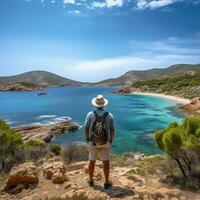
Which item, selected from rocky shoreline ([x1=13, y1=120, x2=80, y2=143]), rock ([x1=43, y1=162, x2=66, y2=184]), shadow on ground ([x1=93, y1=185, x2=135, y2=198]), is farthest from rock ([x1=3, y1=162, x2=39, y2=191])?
rocky shoreline ([x1=13, y1=120, x2=80, y2=143])

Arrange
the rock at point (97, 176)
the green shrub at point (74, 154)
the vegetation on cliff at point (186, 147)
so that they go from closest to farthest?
1. the rock at point (97, 176)
2. the vegetation on cliff at point (186, 147)
3. the green shrub at point (74, 154)

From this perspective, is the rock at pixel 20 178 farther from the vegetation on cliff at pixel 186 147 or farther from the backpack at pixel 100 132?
the vegetation on cliff at pixel 186 147

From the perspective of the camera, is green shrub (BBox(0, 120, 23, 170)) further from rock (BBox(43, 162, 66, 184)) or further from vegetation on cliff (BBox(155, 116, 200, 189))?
vegetation on cliff (BBox(155, 116, 200, 189))

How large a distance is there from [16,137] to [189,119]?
26.8ft

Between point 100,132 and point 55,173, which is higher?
point 100,132

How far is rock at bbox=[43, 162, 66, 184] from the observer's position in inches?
292

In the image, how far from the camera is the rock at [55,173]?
24.3ft

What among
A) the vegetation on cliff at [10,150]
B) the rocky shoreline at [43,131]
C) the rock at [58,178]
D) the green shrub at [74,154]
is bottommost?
the rocky shoreline at [43,131]

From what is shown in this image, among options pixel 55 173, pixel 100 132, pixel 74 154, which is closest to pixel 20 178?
pixel 55 173

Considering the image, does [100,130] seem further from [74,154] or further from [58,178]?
[74,154]

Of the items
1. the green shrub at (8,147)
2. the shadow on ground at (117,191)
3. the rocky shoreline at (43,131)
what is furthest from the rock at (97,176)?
the rocky shoreline at (43,131)

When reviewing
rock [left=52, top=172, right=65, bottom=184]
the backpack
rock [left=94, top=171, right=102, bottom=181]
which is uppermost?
the backpack

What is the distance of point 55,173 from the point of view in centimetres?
754

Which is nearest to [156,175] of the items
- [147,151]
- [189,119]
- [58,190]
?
[189,119]
